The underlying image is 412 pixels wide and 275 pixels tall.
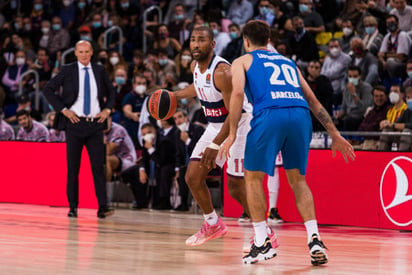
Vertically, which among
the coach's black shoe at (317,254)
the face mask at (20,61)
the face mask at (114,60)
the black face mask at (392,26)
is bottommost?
the coach's black shoe at (317,254)

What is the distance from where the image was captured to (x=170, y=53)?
20.8m

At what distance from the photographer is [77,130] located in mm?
13125

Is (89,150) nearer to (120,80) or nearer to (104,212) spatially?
(104,212)

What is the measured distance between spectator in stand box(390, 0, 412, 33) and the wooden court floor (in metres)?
5.99

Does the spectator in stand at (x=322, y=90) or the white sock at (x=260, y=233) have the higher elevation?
the spectator in stand at (x=322, y=90)

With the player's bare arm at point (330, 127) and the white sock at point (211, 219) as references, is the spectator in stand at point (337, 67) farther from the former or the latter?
the player's bare arm at point (330, 127)

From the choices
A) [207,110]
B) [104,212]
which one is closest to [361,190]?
[207,110]

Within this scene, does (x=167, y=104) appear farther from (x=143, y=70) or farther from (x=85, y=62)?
(x=143, y=70)

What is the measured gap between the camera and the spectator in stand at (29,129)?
17359 mm

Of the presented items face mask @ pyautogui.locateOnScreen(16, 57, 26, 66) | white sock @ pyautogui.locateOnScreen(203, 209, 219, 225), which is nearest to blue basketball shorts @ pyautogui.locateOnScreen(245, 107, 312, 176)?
white sock @ pyautogui.locateOnScreen(203, 209, 219, 225)

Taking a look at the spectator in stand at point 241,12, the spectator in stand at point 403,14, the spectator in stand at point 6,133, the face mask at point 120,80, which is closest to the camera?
the spectator in stand at point 403,14

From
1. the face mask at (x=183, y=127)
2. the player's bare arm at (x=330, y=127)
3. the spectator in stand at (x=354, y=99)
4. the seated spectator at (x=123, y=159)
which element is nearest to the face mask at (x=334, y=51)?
the spectator in stand at (x=354, y=99)

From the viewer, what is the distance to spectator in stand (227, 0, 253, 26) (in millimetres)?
20703

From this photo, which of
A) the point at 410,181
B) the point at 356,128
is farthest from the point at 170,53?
the point at 410,181
